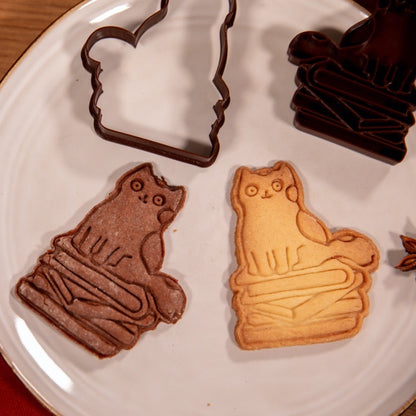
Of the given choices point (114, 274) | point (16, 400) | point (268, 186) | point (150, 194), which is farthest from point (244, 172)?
point (16, 400)

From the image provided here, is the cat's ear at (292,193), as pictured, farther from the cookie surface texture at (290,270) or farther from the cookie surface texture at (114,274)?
the cookie surface texture at (114,274)

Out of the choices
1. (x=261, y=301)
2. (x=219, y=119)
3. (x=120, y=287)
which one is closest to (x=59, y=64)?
(x=219, y=119)

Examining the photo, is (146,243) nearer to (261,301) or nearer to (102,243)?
(102,243)

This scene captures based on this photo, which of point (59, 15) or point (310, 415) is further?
point (59, 15)

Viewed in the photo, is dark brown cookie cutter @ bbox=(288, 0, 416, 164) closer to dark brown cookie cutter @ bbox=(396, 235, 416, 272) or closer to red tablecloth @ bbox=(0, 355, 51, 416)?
dark brown cookie cutter @ bbox=(396, 235, 416, 272)

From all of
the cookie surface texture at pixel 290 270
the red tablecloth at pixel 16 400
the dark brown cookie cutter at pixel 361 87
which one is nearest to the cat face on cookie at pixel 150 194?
the cookie surface texture at pixel 290 270

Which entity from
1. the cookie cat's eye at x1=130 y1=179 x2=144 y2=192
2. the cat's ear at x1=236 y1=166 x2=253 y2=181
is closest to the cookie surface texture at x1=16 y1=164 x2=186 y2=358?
the cookie cat's eye at x1=130 y1=179 x2=144 y2=192

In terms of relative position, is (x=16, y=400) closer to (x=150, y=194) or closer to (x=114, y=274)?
(x=114, y=274)
